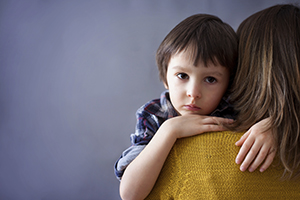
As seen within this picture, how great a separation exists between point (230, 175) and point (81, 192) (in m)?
1.40

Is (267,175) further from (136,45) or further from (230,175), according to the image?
(136,45)

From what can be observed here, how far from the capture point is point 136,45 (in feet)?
6.34

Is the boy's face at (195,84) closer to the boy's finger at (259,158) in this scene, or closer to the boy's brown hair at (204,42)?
the boy's brown hair at (204,42)

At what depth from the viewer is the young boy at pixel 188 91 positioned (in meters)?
0.89

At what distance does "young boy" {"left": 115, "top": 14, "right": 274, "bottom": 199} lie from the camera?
35.0 inches

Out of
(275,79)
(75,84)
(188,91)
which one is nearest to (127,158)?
(188,91)

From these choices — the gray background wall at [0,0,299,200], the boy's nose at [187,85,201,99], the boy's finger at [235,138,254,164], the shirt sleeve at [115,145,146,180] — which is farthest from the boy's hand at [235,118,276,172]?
the gray background wall at [0,0,299,200]

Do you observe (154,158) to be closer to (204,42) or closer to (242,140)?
(242,140)

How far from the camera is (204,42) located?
3.32 feet

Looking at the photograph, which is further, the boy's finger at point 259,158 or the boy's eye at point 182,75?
the boy's eye at point 182,75

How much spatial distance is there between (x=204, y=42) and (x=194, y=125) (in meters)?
0.33

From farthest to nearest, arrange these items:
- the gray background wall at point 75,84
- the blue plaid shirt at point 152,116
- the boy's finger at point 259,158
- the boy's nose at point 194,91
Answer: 1. the gray background wall at point 75,84
2. the blue plaid shirt at point 152,116
3. the boy's nose at point 194,91
4. the boy's finger at point 259,158

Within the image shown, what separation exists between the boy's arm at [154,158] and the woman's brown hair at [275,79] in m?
0.14

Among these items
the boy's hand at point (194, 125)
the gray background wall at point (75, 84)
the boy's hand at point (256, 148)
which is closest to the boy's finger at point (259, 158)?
the boy's hand at point (256, 148)
